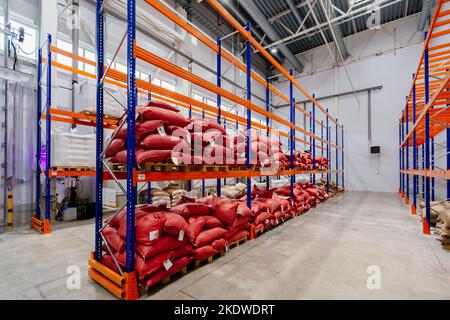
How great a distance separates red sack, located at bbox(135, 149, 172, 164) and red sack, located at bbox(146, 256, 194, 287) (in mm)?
1367

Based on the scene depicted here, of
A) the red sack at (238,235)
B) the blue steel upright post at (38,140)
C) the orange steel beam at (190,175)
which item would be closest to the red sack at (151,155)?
the orange steel beam at (190,175)

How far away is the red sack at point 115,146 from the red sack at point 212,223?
1.76m

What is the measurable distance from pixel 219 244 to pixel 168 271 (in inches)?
42.9

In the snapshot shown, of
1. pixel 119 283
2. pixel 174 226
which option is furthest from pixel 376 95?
pixel 119 283

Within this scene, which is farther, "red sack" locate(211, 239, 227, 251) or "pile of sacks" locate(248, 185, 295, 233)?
"pile of sacks" locate(248, 185, 295, 233)

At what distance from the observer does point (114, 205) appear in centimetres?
801

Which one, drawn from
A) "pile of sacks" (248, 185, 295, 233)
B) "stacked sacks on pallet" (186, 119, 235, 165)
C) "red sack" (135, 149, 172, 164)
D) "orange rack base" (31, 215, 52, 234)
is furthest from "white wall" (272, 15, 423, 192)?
"orange rack base" (31, 215, 52, 234)

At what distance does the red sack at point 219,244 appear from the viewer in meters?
3.76

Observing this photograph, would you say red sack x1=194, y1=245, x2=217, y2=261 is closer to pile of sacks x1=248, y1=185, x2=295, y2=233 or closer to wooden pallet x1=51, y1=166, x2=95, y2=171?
pile of sacks x1=248, y1=185, x2=295, y2=233

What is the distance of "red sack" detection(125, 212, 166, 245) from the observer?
2.74 meters

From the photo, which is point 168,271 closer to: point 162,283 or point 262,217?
point 162,283

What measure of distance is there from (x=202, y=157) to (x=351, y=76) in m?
15.6

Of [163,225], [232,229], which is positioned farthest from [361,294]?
[163,225]

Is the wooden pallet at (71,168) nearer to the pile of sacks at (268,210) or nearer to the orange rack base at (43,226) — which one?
the orange rack base at (43,226)
